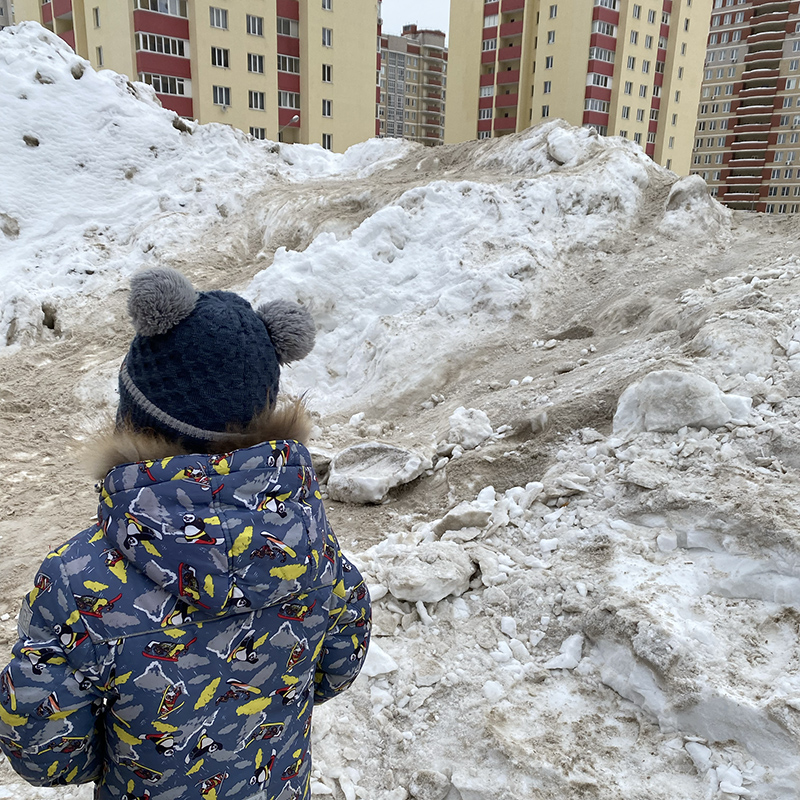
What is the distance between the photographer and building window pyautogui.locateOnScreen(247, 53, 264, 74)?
107 feet

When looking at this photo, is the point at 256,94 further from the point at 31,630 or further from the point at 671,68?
the point at 31,630

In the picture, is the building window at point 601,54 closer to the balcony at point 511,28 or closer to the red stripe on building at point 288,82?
the balcony at point 511,28

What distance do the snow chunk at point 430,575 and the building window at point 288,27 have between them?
123 ft

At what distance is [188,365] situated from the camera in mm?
1334

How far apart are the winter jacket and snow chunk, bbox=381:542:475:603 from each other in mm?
1931

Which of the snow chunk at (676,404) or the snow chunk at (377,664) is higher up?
the snow chunk at (676,404)

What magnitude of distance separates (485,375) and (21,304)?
7.70 metres

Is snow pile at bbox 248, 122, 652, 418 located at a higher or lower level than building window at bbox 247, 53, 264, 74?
lower

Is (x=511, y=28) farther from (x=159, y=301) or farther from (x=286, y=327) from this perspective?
(x=159, y=301)

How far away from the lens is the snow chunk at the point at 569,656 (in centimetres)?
291

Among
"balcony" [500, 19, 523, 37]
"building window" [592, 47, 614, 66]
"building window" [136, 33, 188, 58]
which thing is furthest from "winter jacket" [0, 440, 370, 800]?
"balcony" [500, 19, 523, 37]

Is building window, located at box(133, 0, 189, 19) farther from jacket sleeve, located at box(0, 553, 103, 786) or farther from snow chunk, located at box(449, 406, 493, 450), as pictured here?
jacket sleeve, located at box(0, 553, 103, 786)

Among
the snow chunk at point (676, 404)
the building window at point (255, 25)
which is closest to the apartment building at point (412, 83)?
the building window at point (255, 25)

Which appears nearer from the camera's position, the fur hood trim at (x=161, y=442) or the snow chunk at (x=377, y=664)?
the fur hood trim at (x=161, y=442)
